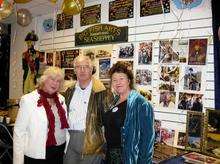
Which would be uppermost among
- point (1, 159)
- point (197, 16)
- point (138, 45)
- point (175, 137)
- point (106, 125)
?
point (197, 16)

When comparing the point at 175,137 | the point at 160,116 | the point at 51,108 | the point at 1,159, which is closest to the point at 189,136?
the point at 175,137

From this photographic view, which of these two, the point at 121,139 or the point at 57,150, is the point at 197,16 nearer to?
the point at 121,139

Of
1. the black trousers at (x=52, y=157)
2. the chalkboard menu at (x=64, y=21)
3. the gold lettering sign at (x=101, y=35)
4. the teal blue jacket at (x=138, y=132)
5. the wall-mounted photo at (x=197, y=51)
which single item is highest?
the chalkboard menu at (x=64, y=21)

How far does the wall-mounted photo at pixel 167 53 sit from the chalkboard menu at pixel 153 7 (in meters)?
0.42

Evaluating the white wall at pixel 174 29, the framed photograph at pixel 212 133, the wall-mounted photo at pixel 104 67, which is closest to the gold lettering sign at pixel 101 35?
the white wall at pixel 174 29

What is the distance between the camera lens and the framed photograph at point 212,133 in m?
3.21

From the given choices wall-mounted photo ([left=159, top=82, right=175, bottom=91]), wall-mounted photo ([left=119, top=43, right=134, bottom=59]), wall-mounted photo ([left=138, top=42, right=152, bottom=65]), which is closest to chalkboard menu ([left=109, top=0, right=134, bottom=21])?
wall-mounted photo ([left=119, top=43, right=134, bottom=59])

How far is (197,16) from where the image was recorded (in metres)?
3.54

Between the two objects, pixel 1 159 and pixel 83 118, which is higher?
pixel 83 118

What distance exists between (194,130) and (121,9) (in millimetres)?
2115

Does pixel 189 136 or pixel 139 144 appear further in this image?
pixel 189 136

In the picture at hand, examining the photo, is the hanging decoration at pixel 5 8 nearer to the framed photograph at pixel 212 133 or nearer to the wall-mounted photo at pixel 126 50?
the wall-mounted photo at pixel 126 50

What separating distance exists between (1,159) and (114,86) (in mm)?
3029

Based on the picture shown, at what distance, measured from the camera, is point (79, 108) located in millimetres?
3051
